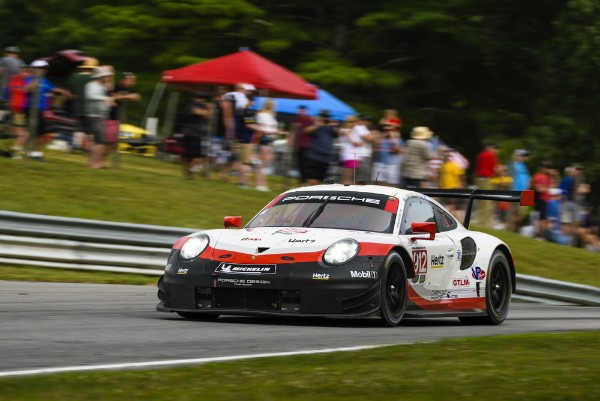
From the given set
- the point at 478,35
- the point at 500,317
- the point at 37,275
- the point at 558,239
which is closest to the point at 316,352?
the point at 500,317

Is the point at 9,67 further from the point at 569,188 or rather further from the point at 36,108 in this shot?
the point at 569,188

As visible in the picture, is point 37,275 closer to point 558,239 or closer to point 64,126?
point 64,126

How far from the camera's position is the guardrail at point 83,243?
14406mm

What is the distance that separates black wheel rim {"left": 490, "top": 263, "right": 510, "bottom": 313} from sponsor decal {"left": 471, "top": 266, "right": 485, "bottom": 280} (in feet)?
0.94

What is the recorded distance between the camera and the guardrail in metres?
14.4

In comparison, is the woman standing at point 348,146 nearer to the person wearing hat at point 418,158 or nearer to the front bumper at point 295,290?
the person wearing hat at point 418,158

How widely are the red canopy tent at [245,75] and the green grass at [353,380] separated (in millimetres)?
16361

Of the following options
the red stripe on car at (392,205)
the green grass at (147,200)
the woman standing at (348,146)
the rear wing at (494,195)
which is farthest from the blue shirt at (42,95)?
the red stripe on car at (392,205)

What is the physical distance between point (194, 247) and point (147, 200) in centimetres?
778

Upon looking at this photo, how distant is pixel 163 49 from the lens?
120 feet

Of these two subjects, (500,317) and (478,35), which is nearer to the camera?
(500,317)

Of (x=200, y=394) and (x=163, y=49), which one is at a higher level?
(x=163, y=49)

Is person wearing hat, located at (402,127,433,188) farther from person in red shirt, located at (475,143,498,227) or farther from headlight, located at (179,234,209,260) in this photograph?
headlight, located at (179,234,209,260)

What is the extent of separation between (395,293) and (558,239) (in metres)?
13.2
